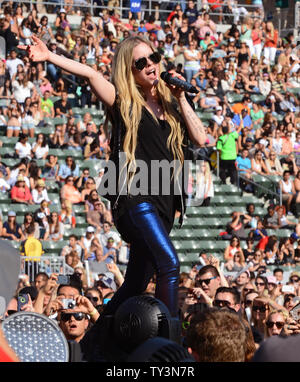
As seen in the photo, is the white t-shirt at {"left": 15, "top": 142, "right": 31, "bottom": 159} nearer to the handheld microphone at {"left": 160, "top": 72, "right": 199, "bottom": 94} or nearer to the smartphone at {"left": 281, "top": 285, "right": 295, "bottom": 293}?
the smartphone at {"left": 281, "top": 285, "right": 295, "bottom": 293}

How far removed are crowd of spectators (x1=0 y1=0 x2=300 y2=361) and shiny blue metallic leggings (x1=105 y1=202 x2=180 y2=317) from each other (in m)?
4.49

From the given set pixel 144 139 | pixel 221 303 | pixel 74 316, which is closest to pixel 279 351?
pixel 144 139

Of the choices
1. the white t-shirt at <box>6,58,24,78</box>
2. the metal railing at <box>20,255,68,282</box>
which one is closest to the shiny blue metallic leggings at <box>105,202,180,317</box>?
the metal railing at <box>20,255,68,282</box>

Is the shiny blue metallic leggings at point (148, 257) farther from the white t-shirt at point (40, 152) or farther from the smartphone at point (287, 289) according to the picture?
the white t-shirt at point (40, 152)

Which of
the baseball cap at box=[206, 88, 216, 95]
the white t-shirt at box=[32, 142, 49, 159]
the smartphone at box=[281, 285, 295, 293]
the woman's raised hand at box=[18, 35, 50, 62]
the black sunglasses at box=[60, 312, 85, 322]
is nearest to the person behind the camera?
the woman's raised hand at box=[18, 35, 50, 62]

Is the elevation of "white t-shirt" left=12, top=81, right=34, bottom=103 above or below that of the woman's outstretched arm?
below

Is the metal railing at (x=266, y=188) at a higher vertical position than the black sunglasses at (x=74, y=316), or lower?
lower

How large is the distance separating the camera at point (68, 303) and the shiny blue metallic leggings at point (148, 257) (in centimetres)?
101

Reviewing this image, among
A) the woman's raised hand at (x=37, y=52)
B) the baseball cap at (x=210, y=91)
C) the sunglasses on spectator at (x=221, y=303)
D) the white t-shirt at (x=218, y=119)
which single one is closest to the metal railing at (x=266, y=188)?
the white t-shirt at (x=218, y=119)

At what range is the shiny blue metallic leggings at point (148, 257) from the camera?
487 cm

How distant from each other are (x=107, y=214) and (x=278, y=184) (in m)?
3.87

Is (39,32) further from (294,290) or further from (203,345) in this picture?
(203,345)

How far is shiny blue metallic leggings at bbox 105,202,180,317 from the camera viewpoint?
16.0ft

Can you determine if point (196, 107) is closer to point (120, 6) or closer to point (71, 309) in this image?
point (120, 6)
